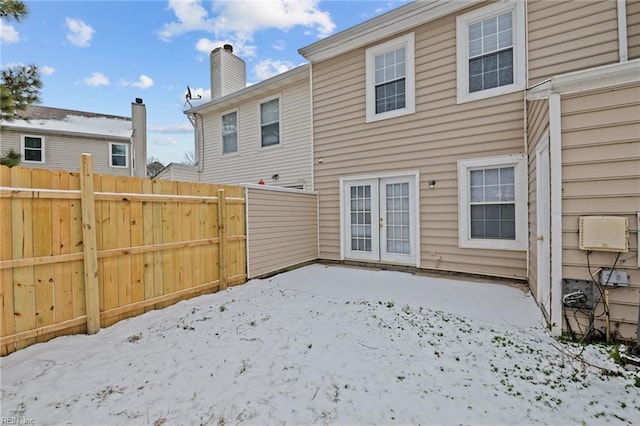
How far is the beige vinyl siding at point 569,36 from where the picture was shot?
4.19 metres

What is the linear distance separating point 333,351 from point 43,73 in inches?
259

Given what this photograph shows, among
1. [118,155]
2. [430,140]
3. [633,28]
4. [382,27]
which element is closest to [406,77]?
[382,27]

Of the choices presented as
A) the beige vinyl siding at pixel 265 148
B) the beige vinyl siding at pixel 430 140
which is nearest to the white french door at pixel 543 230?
the beige vinyl siding at pixel 430 140

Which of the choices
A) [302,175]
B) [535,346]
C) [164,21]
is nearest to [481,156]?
[535,346]

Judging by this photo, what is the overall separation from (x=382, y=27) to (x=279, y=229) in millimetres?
4837

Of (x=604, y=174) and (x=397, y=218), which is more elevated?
(x=604, y=174)

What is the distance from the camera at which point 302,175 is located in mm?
7926

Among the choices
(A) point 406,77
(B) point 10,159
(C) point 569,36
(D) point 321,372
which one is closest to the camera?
(D) point 321,372

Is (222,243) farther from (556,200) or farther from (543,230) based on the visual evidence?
(543,230)

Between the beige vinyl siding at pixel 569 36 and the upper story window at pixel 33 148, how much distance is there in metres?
18.8

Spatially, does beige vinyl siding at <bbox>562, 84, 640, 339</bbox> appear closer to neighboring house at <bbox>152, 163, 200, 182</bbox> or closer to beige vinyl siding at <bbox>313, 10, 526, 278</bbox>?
beige vinyl siding at <bbox>313, 10, 526, 278</bbox>

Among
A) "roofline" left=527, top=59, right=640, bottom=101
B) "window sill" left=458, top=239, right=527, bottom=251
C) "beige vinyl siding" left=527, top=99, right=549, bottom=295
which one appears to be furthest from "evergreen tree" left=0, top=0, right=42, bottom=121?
"window sill" left=458, top=239, right=527, bottom=251

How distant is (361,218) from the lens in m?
6.74

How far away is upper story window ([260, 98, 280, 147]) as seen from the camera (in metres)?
8.51
